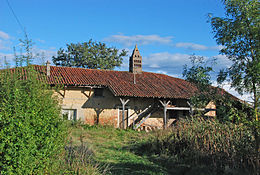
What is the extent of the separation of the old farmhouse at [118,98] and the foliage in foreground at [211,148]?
813cm

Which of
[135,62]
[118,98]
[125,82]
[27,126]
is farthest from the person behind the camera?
[135,62]

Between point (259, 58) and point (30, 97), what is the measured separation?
4968 millimetres

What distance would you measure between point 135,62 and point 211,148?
16501 millimetres

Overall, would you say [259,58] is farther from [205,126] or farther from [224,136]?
[205,126]

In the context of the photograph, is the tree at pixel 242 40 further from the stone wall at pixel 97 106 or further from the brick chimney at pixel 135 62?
the brick chimney at pixel 135 62

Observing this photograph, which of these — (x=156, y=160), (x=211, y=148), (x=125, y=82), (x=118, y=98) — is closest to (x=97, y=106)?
(x=118, y=98)

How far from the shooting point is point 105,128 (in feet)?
56.7

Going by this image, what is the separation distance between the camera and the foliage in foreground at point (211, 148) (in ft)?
22.1

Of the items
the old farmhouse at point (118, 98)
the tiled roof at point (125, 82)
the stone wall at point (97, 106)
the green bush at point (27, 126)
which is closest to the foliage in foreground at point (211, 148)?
the green bush at point (27, 126)

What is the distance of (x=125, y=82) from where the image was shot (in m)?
20.4

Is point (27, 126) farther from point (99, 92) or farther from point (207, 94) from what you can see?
point (99, 92)

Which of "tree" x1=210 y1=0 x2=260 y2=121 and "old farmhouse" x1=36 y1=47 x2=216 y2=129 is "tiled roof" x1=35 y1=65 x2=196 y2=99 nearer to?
"old farmhouse" x1=36 y1=47 x2=216 y2=129

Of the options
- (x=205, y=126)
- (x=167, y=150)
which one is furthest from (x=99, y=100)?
(x=205, y=126)

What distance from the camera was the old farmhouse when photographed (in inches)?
707
